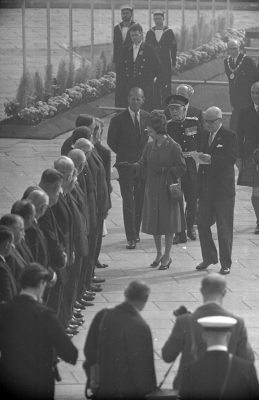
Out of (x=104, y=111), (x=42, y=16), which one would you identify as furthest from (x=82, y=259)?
(x=42, y=16)

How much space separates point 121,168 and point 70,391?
18.8 ft

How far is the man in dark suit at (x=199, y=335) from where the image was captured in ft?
38.0

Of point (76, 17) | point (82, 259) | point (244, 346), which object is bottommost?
point (76, 17)

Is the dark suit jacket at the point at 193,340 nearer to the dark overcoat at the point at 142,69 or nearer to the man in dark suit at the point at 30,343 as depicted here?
the man in dark suit at the point at 30,343

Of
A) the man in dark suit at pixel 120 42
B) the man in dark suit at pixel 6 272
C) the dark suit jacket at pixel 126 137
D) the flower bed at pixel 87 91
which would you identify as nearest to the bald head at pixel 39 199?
the man in dark suit at pixel 6 272

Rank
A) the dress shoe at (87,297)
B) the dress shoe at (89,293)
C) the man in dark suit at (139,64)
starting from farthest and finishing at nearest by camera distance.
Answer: the man in dark suit at (139,64) < the dress shoe at (89,293) < the dress shoe at (87,297)

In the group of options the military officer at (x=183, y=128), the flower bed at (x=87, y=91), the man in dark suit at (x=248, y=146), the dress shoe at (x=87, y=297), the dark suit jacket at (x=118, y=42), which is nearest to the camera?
the dress shoe at (x=87, y=297)

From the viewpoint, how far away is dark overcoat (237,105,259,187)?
1972cm

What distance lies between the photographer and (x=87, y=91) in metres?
28.7

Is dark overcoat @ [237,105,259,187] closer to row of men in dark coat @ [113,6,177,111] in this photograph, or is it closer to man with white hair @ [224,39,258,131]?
man with white hair @ [224,39,258,131]

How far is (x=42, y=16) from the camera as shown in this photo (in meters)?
A: 40.3

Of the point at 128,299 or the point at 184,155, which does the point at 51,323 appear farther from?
the point at 184,155

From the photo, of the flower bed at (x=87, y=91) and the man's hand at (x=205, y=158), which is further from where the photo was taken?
the flower bed at (x=87, y=91)

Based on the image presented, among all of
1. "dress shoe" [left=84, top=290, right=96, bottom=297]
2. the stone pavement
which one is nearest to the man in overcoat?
the stone pavement
